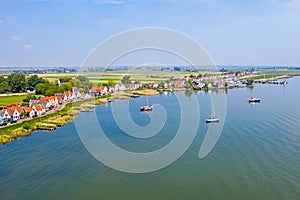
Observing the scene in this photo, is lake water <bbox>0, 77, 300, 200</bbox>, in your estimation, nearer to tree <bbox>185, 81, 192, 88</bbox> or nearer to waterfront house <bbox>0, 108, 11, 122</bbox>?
waterfront house <bbox>0, 108, 11, 122</bbox>

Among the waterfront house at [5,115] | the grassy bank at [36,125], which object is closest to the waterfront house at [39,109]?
the grassy bank at [36,125]

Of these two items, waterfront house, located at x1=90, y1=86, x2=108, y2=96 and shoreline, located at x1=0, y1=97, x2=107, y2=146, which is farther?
waterfront house, located at x1=90, y1=86, x2=108, y2=96

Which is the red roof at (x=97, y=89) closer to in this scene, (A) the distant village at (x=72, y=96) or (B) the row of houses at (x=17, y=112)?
(A) the distant village at (x=72, y=96)

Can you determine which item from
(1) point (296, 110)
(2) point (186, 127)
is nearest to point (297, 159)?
(2) point (186, 127)

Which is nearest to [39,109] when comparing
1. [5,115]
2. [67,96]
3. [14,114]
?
[14,114]

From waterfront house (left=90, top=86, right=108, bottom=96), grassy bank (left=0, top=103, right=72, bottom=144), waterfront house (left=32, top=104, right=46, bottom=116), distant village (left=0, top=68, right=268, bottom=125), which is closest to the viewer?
grassy bank (left=0, top=103, right=72, bottom=144)

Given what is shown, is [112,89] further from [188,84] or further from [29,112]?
[29,112]

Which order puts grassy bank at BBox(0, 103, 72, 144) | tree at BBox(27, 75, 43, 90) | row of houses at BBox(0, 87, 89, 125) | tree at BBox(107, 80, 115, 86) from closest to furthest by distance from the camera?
grassy bank at BBox(0, 103, 72, 144) → row of houses at BBox(0, 87, 89, 125) → tree at BBox(27, 75, 43, 90) → tree at BBox(107, 80, 115, 86)

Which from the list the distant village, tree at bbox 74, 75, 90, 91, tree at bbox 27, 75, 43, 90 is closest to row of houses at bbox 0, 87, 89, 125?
the distant village

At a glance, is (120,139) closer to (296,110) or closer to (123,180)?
(123,180)
